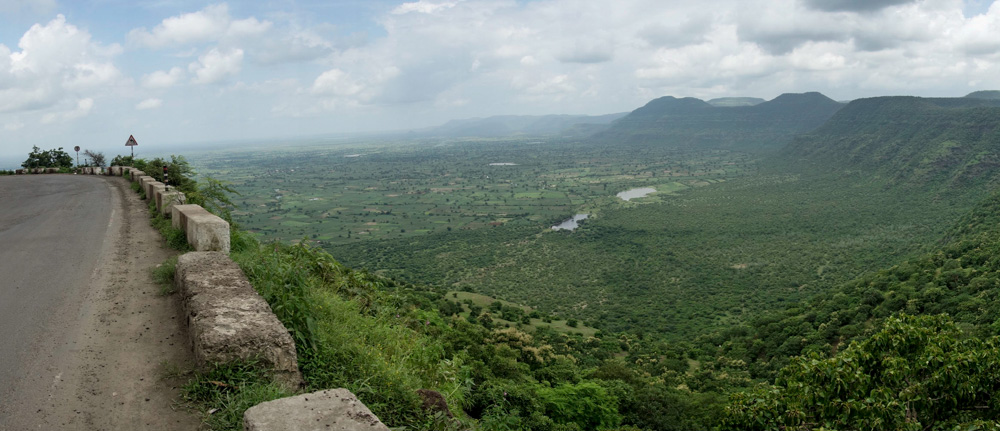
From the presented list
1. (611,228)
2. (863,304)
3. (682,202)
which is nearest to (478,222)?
(611,228)

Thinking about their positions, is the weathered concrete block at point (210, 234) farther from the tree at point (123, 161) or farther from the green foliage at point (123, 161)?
the tree at point (123, 161)

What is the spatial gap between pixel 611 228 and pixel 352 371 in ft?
315

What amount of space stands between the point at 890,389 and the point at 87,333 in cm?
1108

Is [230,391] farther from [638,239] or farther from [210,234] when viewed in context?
[638,239]

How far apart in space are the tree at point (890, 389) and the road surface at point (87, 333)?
8.64 meters

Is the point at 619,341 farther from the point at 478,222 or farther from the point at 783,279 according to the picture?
the point at 478,222

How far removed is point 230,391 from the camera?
539cm

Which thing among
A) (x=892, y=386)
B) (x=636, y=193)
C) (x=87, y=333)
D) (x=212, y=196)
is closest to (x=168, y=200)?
(x=212, y=196)

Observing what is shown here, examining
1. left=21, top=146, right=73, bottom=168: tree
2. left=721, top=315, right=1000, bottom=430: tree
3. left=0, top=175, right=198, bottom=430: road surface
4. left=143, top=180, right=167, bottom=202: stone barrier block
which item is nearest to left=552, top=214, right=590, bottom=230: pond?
left=21, top=146, right=73, bottom=168: tree

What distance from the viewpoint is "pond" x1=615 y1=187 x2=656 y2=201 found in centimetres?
14621

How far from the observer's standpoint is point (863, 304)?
35.9 m

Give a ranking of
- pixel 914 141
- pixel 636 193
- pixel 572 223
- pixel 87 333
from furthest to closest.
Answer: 1. pixel 636 193
2. pixel 914 141
3. pixel 572 223
4. pixel 87 333

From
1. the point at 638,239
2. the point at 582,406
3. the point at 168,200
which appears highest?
the point at 168,200

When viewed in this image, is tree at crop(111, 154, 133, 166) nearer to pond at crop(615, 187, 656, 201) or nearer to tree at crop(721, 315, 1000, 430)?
tree at crop(721, 315, 1000, 430)
